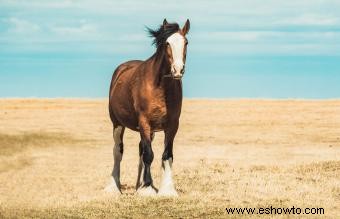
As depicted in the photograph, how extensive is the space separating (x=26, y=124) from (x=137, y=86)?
95.4 feet

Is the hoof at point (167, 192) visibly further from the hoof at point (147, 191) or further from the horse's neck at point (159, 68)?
the horse's neck at point (159, 68)

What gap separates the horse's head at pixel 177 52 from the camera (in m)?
14.5

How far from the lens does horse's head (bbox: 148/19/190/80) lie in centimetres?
1452

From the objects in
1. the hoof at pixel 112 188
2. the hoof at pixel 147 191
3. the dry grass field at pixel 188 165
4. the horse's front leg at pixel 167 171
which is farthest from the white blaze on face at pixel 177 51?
the hoof at pixel 112 188

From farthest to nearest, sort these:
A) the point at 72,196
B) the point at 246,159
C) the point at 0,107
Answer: the point at 0,107 < the point at 246,159 < the point at 72,196

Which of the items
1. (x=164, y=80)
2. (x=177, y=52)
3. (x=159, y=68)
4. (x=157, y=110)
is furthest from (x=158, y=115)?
(x=177, y=52)

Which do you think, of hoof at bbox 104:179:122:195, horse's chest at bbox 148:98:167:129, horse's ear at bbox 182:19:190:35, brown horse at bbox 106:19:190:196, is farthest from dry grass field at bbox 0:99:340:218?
horse's ear at bbox 182:19:190:35

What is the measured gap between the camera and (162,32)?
15883 mm

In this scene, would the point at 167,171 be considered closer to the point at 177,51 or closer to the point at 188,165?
the point at 177,51

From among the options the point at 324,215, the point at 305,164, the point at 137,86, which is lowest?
the point at 305,164

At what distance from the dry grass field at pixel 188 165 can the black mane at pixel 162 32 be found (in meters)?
3.95

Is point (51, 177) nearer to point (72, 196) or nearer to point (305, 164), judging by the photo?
point (72, 196)

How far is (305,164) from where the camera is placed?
24594mm

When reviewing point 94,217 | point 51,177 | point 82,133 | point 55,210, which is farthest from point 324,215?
point 82,133
